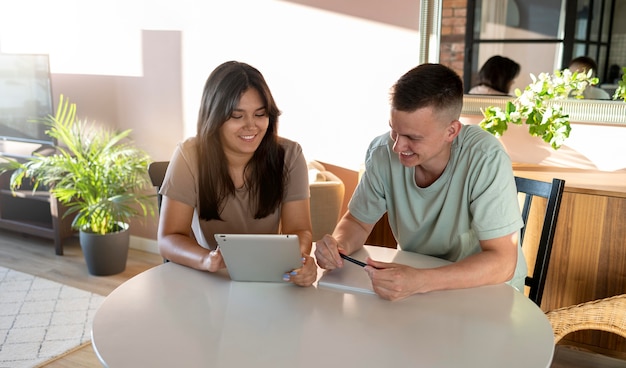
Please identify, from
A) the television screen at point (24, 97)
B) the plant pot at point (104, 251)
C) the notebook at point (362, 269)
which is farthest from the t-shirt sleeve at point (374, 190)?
the television screen at point (24, 97)

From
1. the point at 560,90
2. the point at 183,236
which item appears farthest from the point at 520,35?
the point at 183,236

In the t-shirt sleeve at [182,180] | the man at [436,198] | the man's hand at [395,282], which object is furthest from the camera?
the t-shirt sleeve at [182,180]

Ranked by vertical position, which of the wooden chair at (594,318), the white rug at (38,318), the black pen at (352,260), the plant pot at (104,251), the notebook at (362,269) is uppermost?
the black pen at (352,260)

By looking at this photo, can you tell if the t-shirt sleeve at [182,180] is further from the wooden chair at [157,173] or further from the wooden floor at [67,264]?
the wooden floor at [67,264]

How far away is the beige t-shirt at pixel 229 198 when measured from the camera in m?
1.91

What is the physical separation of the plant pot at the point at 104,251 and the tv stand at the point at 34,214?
46cm

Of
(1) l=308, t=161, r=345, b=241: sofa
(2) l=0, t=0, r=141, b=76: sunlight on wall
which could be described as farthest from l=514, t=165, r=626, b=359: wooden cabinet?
(2) l=0, t=0, r=141, b=76: sunlight on wall

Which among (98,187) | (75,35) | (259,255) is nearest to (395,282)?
(259,255)

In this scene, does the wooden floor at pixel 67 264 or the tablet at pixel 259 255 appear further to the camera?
the wooden floor at pixel 67 264

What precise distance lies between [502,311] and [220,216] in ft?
3.23

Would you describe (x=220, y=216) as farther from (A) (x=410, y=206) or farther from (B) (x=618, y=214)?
(B) (x=618, y=214)

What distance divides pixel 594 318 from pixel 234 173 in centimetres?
128

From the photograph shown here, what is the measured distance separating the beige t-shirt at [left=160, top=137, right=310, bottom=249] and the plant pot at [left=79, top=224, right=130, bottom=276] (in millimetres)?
1708

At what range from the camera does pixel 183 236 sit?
183 cm
